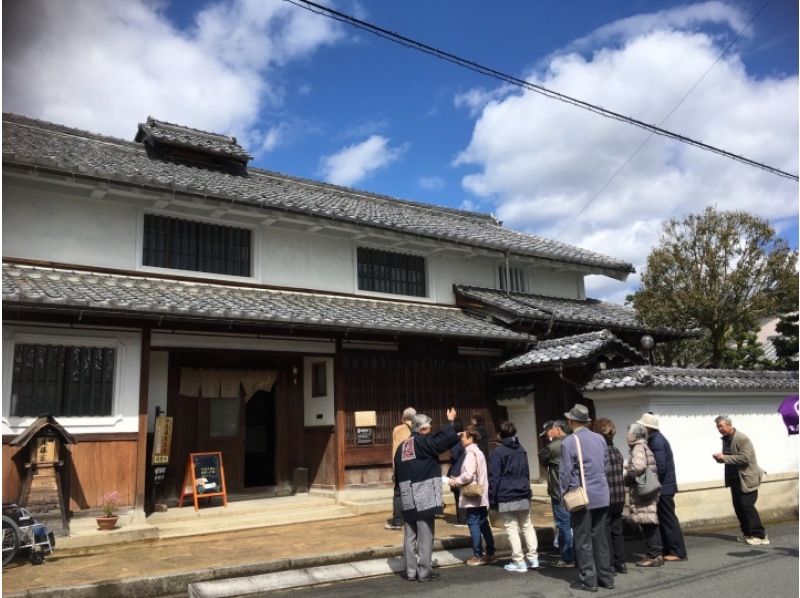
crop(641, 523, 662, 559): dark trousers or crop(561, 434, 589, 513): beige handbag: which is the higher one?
crop(561, 434, 589, 513): beige handbag

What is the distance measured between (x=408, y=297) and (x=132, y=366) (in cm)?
687

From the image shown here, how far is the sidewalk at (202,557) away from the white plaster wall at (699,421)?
2.72 m

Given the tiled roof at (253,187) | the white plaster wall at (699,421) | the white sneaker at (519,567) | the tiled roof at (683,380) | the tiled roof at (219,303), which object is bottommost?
the white sneaker at (519,567)

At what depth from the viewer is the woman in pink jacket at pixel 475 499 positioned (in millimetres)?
8398

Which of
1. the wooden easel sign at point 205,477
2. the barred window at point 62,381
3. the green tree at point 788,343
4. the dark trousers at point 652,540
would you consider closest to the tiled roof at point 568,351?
the dark trousers at point 652,540

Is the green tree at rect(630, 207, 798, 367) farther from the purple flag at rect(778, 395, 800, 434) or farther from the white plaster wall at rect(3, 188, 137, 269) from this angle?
the white plaster wall at rect(3, 188, 137, 269)

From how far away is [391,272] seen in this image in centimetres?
1568

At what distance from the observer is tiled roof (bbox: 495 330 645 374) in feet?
42.4

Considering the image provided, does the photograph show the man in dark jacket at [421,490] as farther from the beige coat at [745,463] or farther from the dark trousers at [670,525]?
the beige coat at [745,463]

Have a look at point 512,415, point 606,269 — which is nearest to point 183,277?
point 512,415

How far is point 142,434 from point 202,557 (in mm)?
2911

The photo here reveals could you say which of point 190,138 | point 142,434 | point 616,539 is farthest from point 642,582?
point 190,138

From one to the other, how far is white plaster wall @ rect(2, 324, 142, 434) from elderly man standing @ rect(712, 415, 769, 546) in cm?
938

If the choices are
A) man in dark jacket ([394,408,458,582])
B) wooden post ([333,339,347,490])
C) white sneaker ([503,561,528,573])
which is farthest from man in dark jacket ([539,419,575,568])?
wooden post ([333,339,347,490])
